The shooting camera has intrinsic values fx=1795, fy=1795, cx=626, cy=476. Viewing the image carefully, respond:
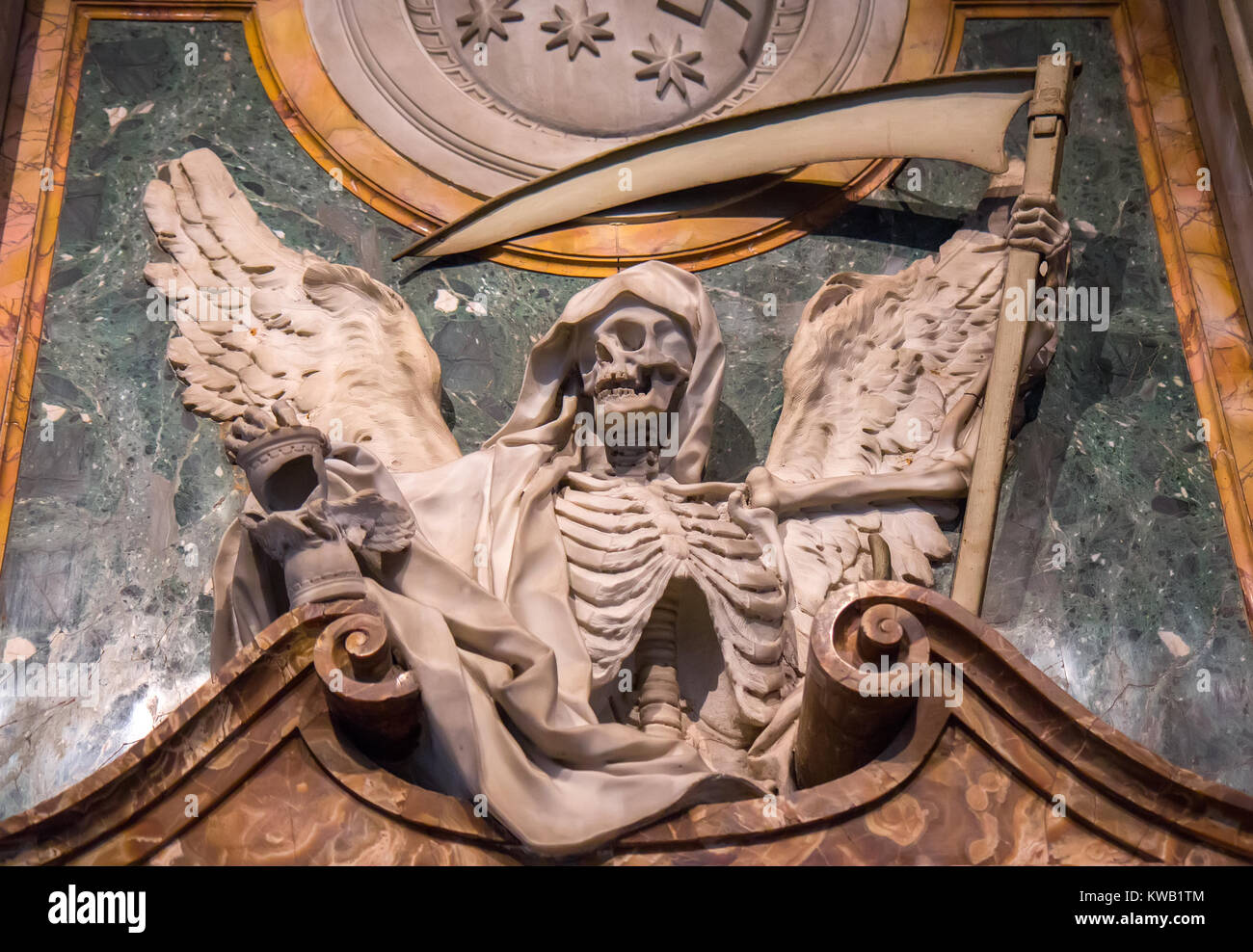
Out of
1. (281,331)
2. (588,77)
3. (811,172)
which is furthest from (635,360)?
(588,77)

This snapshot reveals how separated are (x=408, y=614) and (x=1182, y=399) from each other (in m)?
3.08

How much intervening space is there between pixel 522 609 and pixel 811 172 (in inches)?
105

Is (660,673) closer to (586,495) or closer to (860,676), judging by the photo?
(586,495)

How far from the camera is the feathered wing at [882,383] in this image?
5582 mm

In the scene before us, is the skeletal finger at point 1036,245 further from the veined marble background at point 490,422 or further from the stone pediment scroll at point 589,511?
the veined marble background at point 490,422

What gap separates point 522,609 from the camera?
503 cm

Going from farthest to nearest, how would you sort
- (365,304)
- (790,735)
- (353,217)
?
(353,217) < (365,304) < (790,735)

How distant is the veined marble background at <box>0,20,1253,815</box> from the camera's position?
5574 mm

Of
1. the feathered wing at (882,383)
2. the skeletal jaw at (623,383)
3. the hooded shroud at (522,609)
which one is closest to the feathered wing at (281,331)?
the hooded shroud at (522,609)

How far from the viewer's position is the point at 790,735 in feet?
16.0

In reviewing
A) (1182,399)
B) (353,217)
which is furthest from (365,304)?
(1182,399)

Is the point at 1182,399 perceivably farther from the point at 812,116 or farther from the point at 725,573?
the point at 725,573

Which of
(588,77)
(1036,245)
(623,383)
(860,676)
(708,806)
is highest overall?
(588,77)

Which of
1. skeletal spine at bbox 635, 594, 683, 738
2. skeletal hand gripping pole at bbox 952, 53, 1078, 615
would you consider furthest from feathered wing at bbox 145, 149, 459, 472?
skeletal hand gripping pole at bbox 952, 53, 1078, 615
